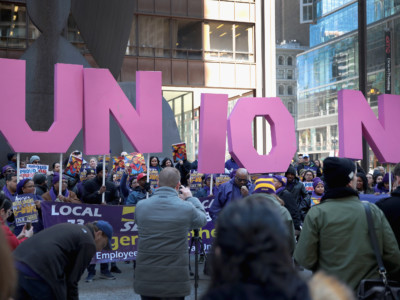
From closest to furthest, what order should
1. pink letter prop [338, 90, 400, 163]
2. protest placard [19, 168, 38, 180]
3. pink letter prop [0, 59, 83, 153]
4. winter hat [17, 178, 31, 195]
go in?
winter hat [17, 178, 31, 195] < pink letter prop [0, 59, 83, 153] < protest placard [19, 168, 38, 180] < pink letter prop [338, 90, 400, 163]

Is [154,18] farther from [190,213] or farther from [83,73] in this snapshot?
[190,213]

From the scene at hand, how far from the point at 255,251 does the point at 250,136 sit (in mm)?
8668

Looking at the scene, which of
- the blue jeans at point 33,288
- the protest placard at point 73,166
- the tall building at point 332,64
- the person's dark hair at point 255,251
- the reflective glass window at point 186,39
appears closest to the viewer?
the person's dark hair at point 255,251

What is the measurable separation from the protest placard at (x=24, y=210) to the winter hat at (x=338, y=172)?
4644mm

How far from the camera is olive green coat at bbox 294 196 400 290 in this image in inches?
159

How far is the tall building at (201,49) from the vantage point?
1139 inches

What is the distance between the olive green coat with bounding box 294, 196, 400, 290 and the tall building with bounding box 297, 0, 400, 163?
189 feet

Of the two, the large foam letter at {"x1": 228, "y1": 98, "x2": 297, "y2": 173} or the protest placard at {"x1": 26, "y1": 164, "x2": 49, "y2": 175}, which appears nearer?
the protest placard at {"x1": 26, "y1": 164, "x2": 49, "y2": 175}

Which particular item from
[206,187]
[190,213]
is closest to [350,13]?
[206,187]

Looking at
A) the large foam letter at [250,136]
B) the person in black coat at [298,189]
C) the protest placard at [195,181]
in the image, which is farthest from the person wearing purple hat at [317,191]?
the protest placard at [195,181]

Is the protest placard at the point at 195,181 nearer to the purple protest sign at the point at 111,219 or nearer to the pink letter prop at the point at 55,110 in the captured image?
the purple protest sign at the point at 111,219

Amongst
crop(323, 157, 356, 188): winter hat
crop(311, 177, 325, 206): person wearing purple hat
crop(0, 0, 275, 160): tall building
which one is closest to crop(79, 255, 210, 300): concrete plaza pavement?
crop(311, 177, 325, 206): person wearing purple hat

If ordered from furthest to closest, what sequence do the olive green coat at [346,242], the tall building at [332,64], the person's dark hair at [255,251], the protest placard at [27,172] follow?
the tall building at [332,64], the protest placard at [27,172], the olive green coat at [346,242], the person's dark hair at [255,251]

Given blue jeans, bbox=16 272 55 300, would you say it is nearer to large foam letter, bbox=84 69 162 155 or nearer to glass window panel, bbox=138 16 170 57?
large foam letter, bbox=84 69 162 155
